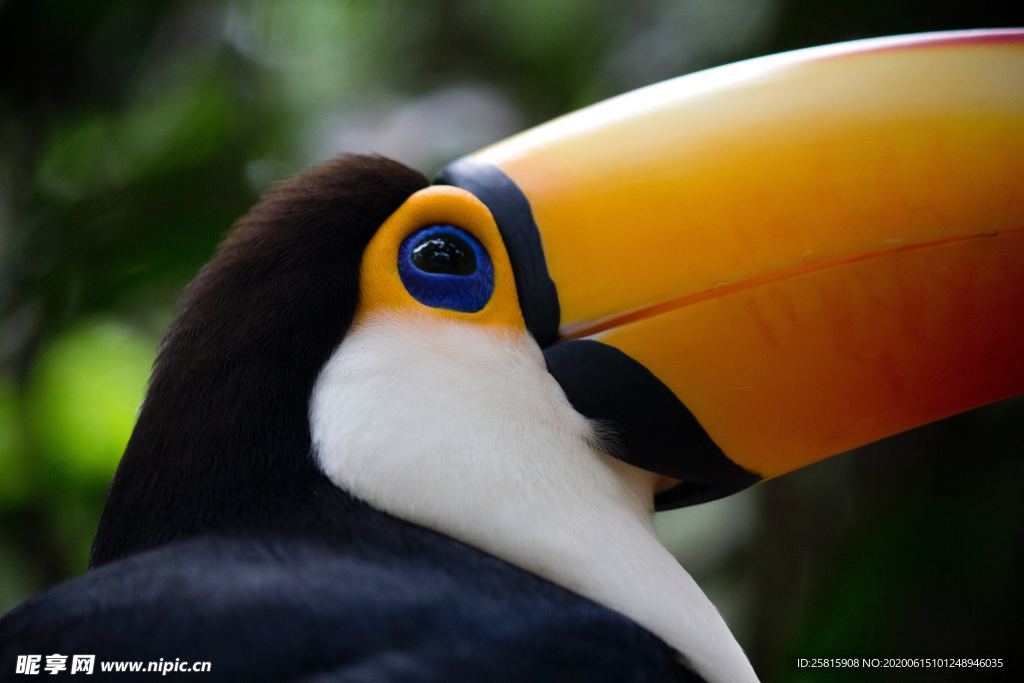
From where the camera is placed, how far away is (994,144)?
1703 millimetres

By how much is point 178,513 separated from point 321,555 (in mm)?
249

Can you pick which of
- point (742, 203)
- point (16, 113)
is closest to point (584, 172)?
point (742, 203)

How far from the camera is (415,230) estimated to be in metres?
1.77

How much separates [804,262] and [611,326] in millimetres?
280

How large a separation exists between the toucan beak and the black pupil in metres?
0.07

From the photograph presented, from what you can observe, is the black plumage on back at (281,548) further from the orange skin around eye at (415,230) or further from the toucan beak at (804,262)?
the toucan beak at (804,262)

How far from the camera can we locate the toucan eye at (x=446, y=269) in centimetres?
172

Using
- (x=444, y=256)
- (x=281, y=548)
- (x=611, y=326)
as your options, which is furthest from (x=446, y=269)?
(x=281, y=548)

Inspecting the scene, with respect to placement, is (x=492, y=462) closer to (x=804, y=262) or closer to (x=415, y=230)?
(x=415, y=230)

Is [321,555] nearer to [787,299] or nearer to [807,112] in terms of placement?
[787,299]

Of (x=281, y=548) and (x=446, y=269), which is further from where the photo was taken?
(x=446, y=269)

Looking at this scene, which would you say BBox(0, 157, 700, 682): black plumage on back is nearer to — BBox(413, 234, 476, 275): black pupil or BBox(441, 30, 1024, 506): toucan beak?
BBox(413, 234, 476, 275): black pupil

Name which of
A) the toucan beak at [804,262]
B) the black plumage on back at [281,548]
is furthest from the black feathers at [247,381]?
the toucan beak at [804,262]

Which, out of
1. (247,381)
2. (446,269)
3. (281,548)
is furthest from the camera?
(446,269)
